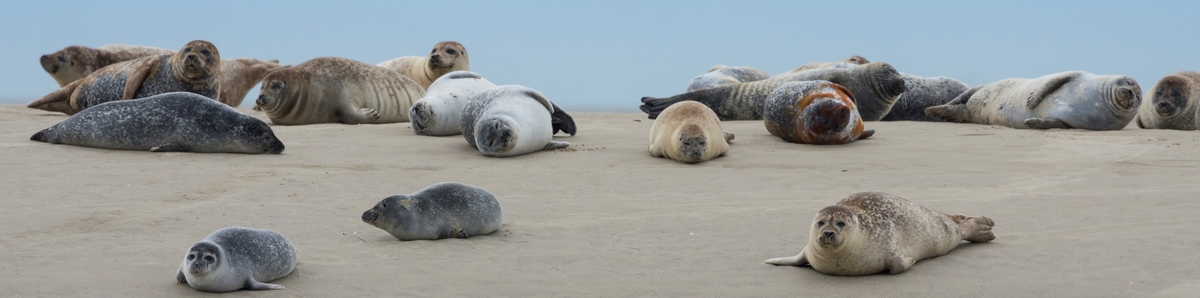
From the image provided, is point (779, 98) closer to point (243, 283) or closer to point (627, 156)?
point (627, 156)

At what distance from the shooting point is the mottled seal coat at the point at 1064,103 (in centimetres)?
908

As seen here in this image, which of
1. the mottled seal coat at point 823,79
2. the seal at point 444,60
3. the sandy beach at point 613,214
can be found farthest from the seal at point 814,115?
the seal at point 444,60

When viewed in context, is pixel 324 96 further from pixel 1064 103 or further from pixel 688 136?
pixel 1064 103

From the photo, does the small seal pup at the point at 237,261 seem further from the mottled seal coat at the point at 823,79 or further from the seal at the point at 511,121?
the mottled seal coat at the point at 823,79

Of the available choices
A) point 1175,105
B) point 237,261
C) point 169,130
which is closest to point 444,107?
point 169,130

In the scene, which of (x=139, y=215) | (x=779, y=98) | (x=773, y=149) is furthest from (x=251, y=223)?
(x=779, y=98)

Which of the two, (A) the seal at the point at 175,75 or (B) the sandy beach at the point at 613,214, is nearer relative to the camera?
(B) the sandy beach at the point at 613,214

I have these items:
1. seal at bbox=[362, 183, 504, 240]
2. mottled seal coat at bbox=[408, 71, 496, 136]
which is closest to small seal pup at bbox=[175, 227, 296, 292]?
seal at bbox=[362, 183, 504, 240]

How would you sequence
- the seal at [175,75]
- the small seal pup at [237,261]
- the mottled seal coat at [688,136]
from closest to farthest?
the small seal pup at [237,261], the mottled seal coat at [688,136], the seal at [175,75]

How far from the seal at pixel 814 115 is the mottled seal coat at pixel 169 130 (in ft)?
12.1

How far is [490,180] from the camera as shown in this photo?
6215mm

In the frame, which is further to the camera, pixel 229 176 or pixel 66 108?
pixel 66 108

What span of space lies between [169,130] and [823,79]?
651 centimetres

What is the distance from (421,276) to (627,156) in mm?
3717
